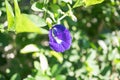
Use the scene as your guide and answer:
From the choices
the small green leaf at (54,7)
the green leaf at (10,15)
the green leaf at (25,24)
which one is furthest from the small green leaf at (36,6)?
the green leaf at (25,24)

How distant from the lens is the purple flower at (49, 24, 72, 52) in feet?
4.11

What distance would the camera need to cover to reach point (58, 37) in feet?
4.22

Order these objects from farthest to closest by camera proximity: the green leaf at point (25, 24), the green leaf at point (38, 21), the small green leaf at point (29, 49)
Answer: the small green leaf at point (29, 49) → the green leaf at point (38, 21) → the green leaf at point (25, 24)

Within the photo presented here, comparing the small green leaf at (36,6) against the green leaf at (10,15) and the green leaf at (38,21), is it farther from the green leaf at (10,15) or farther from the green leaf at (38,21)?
the green leaf at (10,15)

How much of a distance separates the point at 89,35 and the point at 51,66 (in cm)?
64

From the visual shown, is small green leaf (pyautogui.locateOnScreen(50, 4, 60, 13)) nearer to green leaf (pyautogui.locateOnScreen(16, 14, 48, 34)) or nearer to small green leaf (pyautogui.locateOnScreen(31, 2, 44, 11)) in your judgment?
small green leaf (pyautogui.locateOnScreen(31, 2, 44, 11))

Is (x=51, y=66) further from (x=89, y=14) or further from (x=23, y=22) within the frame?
(x=23, y=22)

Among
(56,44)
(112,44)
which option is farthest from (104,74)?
(56,44)

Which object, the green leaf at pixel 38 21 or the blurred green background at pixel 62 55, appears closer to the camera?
the green leaf at pixel 38 21

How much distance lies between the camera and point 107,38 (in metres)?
2.15

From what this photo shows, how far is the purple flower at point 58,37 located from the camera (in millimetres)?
1252

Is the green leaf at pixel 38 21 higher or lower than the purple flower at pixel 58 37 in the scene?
higher

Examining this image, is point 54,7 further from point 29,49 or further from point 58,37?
point 29,49

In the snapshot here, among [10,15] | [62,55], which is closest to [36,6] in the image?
[10,15]
